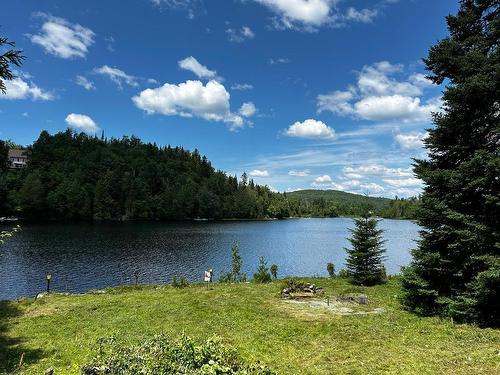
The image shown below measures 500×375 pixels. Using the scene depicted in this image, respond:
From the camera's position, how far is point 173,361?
7207 mm

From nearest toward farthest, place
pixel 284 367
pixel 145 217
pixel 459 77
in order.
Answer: pixel 284 367
pixel 459 77
pixel 145 217

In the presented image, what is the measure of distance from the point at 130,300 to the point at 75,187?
125830mm

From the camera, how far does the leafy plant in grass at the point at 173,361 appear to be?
6.72 meters

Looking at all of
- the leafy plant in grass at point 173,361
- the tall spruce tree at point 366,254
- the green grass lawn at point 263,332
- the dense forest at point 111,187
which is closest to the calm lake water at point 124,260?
the tall spruce tree at point 366,254

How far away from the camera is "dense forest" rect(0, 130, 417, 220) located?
12338cm

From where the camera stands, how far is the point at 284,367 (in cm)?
1112

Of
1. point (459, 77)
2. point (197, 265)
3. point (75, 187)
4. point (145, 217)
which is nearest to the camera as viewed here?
point (459, 77)

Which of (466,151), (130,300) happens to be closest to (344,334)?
(466,151)

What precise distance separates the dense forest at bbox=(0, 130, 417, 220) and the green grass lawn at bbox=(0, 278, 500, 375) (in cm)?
9941

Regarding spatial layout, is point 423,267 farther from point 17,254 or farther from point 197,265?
point 17,254

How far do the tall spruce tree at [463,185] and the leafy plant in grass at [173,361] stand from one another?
11125mm

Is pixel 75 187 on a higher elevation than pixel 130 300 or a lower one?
higher

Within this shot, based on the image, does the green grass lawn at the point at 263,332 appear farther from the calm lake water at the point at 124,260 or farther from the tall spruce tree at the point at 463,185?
the calm lake water at the point at 124,260

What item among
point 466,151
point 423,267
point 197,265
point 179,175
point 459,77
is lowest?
point 197,265
